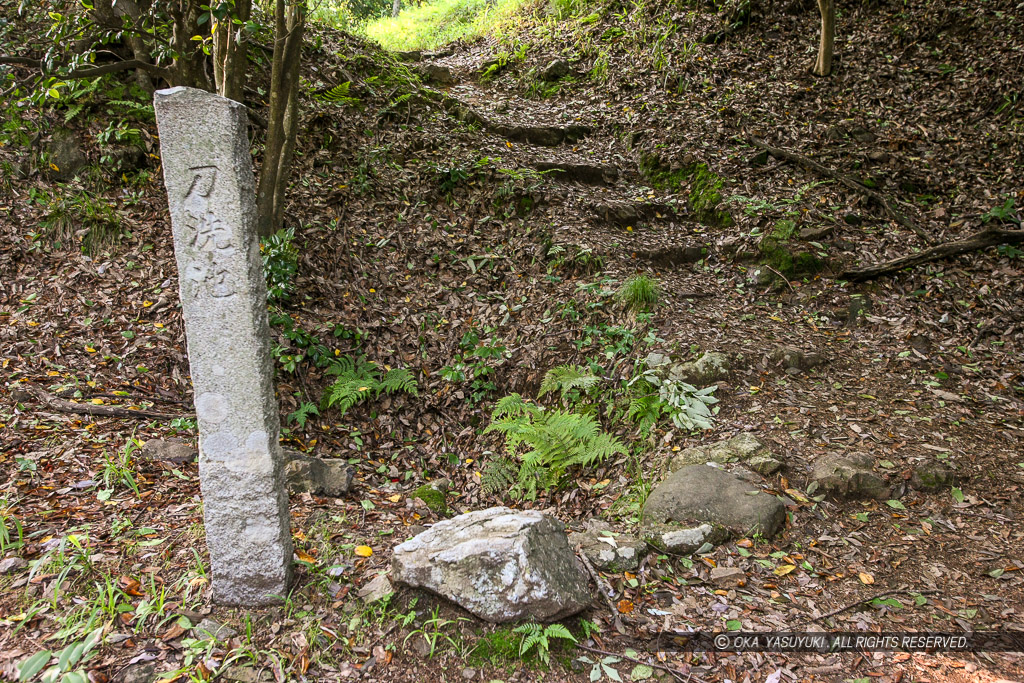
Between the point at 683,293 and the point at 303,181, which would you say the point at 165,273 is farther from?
the point at 683,293

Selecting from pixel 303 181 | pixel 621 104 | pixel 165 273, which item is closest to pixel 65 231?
pixel 165 273

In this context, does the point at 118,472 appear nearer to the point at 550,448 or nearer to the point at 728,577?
the point at 550,448

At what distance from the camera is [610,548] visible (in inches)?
131

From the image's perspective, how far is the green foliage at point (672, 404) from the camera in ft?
14.4

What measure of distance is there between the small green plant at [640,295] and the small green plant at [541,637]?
3.60 m

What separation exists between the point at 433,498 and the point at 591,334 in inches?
93.5

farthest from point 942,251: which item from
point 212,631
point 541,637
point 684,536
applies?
point 212,631

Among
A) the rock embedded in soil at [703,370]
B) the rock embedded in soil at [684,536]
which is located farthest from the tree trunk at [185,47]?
the rock embedded in soil at [684,536]

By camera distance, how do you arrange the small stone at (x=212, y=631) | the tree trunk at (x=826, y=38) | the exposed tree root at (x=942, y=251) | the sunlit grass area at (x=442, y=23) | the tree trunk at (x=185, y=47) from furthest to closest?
1. the sunlit grass area at (x=442, y=23)
2. the tree trunk at (x=826, y=38)
3. the exposed tree root at (x=942, y=251)
4. the tree trunk at (x=185, y=47)
5. the small stone at (x=212, y=631)

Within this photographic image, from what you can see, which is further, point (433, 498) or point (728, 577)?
point (433, 498)

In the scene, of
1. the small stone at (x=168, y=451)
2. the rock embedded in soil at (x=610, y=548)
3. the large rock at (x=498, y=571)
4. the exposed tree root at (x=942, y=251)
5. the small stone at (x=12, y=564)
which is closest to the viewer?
the large rock at (x=498, y=571)

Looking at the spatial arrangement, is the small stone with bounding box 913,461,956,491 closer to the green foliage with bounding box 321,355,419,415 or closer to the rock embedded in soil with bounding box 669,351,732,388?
the rock embedded in soil with bounding box 669,351,732,388

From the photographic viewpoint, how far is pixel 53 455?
12.2ft

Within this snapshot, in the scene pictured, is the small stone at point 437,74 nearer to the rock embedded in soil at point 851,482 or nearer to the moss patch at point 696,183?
the moss patch at point 696,183
